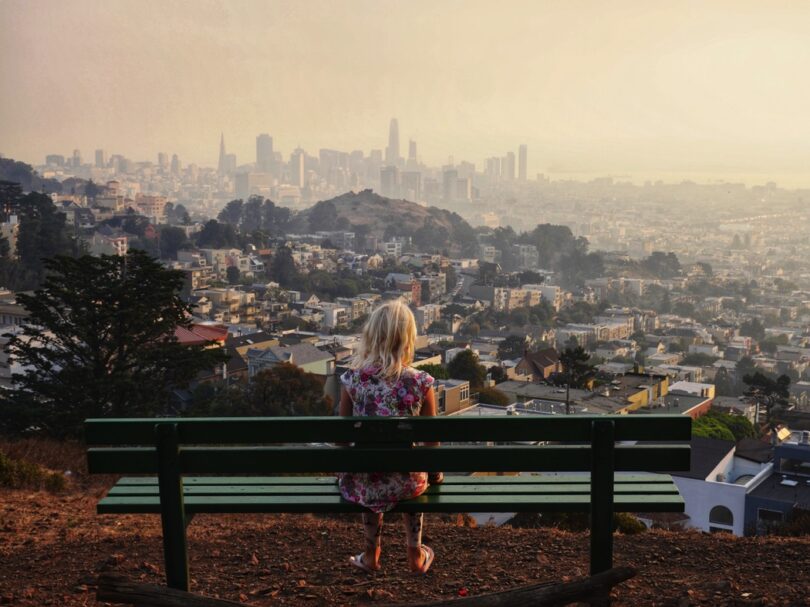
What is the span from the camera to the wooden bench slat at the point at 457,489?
2.17m

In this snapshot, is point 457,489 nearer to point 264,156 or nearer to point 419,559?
point 419,559

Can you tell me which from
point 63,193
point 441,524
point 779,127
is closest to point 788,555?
point 441,524

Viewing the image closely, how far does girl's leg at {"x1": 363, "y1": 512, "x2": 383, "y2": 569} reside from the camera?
227 centimetres

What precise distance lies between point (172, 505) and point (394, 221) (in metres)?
64.9

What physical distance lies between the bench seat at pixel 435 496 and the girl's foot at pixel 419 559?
20cm

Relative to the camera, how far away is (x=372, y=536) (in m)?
2.32

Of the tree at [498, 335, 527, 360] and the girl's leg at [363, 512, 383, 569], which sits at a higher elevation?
the girl's leg at [363, 512, 383, 569]

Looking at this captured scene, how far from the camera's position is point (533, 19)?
68375mm

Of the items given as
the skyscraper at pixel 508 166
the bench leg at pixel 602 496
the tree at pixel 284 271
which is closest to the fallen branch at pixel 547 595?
the bench leg at pixel 602 496

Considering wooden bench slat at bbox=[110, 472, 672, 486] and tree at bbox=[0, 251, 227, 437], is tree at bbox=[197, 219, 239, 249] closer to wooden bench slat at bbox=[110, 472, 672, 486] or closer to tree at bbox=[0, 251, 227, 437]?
tree at bbox=[0, 251, 227, 437]

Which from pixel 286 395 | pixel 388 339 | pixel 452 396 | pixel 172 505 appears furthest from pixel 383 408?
pixel 452 396

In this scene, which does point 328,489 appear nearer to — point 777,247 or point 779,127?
point 777,247

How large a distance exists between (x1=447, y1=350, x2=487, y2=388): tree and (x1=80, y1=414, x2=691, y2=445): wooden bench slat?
24532mm

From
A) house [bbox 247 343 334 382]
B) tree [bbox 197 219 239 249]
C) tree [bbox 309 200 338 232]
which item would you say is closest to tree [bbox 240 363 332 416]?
house [bbox 247 343 334 382]
